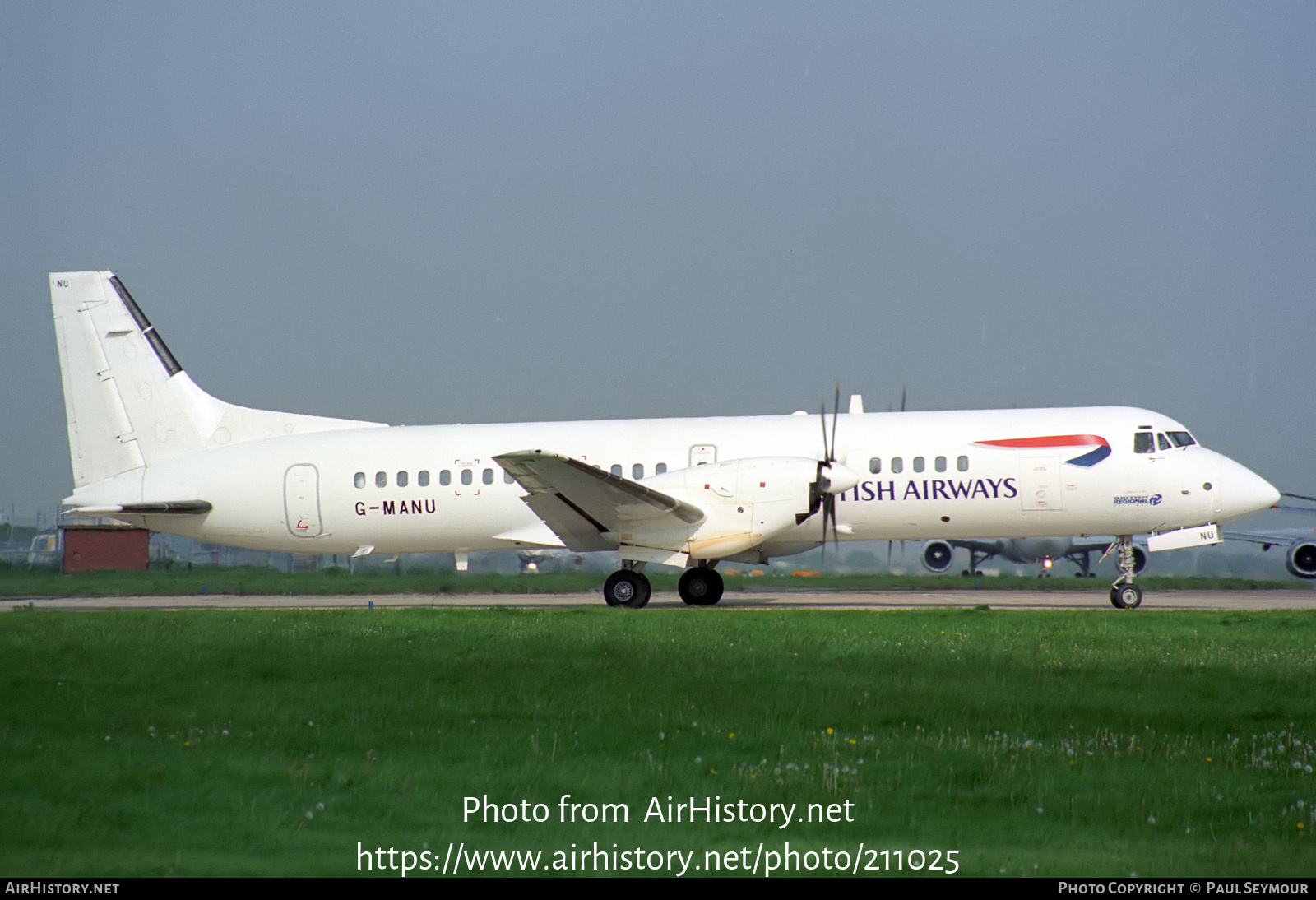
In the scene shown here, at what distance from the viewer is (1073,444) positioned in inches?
869

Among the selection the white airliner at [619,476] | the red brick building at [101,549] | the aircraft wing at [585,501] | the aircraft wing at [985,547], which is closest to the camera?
the aircraft wing at [585,501]

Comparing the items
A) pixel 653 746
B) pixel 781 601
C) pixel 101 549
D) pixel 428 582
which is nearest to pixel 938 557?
pixel 781 601

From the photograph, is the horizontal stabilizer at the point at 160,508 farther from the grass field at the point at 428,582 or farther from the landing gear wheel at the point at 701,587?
the landing gear wheel at the point at 701,587

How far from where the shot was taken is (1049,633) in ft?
54.4

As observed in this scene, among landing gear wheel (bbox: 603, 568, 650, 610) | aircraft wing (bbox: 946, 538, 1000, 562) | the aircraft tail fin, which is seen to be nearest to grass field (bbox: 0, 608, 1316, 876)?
landing gear wheel (bbox: 603, 568, 650, 610)

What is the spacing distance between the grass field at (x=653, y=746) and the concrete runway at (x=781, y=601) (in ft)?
26.2

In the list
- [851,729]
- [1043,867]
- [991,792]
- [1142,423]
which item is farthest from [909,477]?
[1043,867]

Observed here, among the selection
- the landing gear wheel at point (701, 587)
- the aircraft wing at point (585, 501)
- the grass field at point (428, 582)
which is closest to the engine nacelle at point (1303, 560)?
the grass field at point (428, 582)

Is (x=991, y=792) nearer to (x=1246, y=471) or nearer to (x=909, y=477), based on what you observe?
(x=909, y=477)

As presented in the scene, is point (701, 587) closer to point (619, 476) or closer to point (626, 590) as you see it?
point (626, 590)

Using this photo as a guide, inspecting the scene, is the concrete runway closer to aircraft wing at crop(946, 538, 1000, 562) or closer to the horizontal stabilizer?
the horizontal stabilizer

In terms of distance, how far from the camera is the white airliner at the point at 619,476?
70.6 ft

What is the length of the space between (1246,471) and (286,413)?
19.3m

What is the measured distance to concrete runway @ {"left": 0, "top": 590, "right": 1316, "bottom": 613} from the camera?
2391cm
